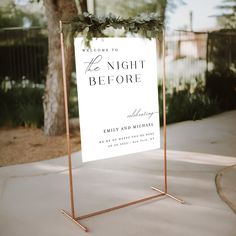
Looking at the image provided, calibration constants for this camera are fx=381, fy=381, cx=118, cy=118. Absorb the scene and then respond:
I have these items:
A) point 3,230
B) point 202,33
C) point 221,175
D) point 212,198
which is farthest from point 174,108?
point 3,230

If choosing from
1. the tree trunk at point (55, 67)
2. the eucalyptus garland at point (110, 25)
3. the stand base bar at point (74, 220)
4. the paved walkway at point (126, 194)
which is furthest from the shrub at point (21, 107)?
the eucalyptus garland at point (110, 25)

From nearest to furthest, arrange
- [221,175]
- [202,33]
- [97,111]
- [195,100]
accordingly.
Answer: [97,111], [221,175], [195,100], [202,33]

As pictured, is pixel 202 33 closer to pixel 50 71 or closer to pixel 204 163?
pixel 50 71

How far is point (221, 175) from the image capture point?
5062 mm

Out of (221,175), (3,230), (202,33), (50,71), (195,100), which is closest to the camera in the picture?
(3,230)

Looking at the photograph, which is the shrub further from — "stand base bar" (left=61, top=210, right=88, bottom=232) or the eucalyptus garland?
the eucalyptus garland

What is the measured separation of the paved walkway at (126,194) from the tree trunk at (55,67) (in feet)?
4.92

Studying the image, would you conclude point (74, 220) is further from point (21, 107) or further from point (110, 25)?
point (21, 107)

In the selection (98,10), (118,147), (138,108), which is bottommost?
(118,147)

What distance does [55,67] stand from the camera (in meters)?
7.52

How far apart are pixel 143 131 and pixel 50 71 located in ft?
13.0

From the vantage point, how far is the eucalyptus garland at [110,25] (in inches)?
143

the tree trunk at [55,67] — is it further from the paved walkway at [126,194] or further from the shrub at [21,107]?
the paved walkway at [126,194]

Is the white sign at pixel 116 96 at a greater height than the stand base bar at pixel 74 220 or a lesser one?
greater
